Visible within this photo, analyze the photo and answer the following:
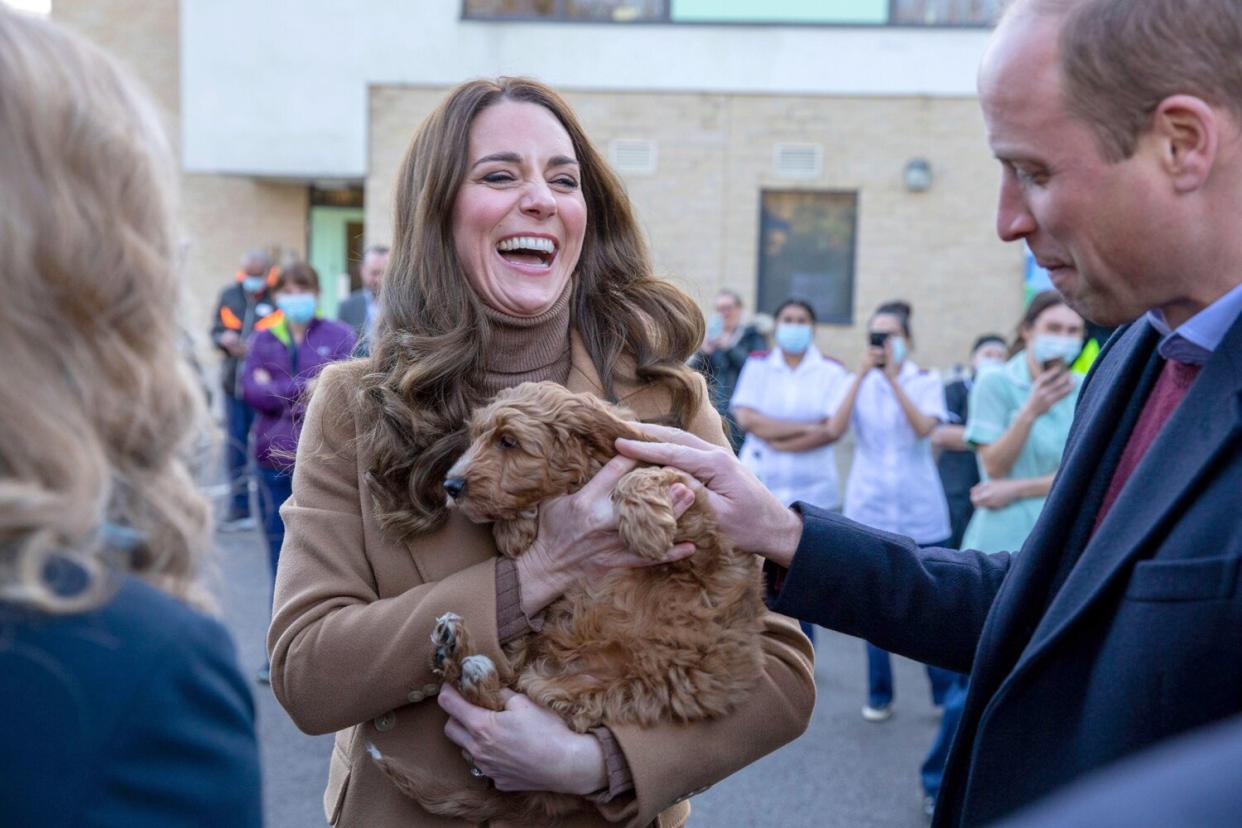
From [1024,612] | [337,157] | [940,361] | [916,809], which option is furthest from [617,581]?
[337,157]

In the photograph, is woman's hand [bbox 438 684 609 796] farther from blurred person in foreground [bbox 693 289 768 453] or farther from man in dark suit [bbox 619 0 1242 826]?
blurred person in foreground [bbox 693 289 768 453]

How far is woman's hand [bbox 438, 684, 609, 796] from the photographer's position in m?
2.33

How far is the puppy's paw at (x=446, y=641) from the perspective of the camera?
7.73ft

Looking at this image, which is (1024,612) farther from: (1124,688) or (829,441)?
(829,441)

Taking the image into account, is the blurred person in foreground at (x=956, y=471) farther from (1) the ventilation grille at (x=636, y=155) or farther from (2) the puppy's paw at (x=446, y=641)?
(1) the ventilation grille at (x=636, y=155)

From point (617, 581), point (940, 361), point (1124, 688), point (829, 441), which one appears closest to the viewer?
point (1124, 688)

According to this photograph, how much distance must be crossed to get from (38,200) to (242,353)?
431 inches

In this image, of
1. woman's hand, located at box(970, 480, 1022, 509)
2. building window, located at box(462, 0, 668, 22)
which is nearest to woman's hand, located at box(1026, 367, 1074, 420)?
woman's hand, located at box(970, 480, 1022, 509)

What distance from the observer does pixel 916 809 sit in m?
5.65

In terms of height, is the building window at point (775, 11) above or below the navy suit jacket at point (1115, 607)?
above

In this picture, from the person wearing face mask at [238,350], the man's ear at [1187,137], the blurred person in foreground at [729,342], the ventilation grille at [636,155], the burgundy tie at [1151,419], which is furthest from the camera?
the ventilation grille at [636,155]

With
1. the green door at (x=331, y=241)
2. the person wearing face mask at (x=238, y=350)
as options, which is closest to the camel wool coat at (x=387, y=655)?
the person wearing face mask at (x=238, y=350)

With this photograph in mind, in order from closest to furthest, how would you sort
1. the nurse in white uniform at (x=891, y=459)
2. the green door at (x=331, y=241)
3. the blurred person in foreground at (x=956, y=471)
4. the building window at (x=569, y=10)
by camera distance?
the nurse in white uniform at (x=891, y=459) → the blurred person in foreground at (x=956, y=471) → the building window at (x=569, y=10) → the green door at (x=331, y=241)

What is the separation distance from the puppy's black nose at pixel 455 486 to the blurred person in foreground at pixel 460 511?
63mm
